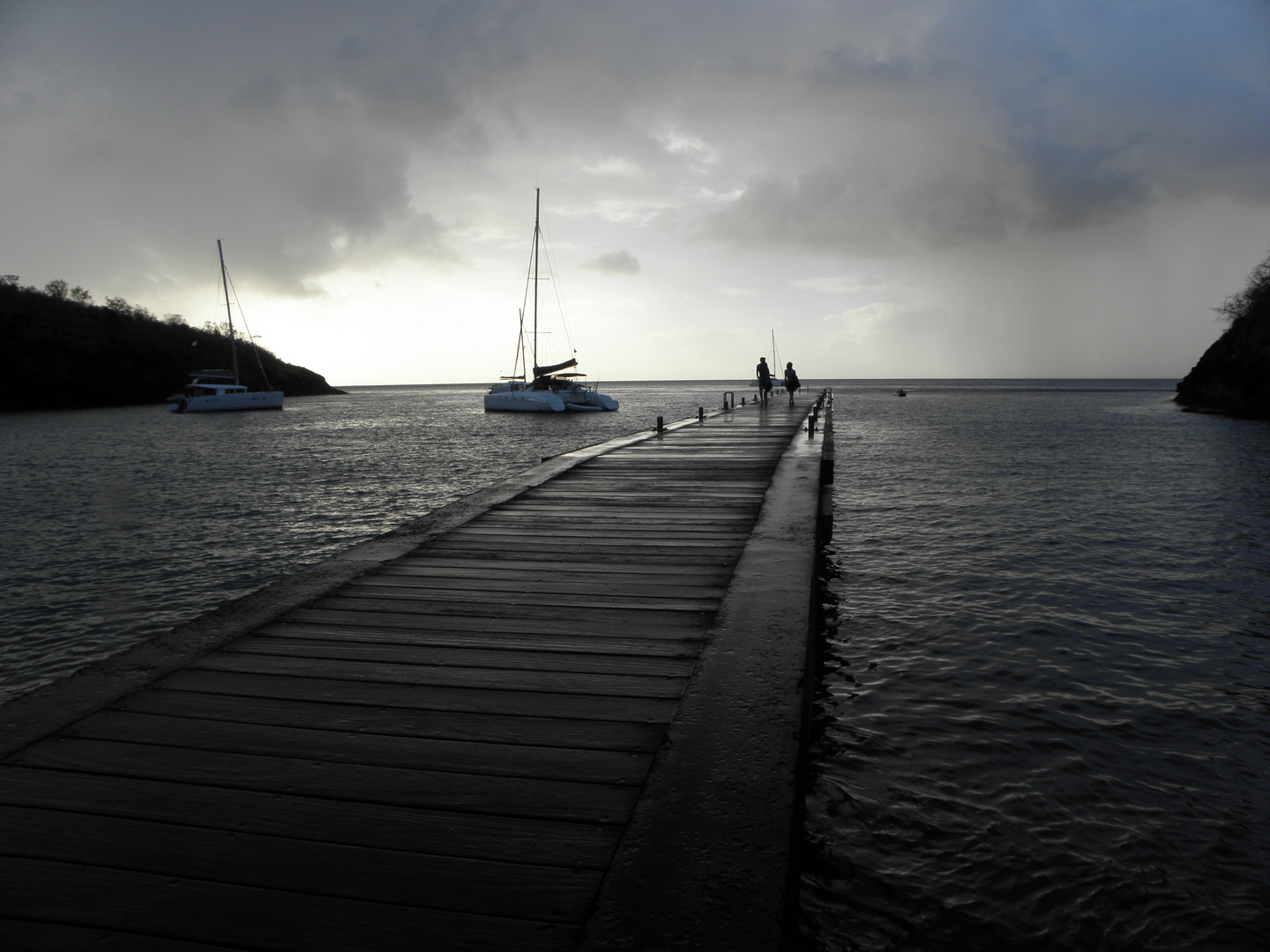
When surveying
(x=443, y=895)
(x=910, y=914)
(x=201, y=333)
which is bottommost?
(x=910, y=914)

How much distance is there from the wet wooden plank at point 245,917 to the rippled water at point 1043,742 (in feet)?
6.27

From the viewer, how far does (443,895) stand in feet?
6.97

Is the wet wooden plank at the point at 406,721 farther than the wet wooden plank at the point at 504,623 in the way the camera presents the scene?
No

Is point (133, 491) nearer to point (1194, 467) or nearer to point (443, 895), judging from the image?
point (443, 895)

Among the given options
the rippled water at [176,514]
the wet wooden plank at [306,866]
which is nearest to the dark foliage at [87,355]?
the rippled water at [176,514]

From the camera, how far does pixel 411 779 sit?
8.85ft

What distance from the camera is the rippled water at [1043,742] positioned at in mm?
3395

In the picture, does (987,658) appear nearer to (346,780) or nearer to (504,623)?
(504,623)

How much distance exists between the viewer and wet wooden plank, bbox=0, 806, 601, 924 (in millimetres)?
2109

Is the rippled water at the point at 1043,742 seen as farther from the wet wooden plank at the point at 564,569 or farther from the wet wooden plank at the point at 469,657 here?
the wet wooden plank at the point at 564,569

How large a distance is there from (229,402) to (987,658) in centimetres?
7384

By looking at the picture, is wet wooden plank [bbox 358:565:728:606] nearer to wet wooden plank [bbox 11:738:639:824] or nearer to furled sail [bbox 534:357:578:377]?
wet wooden plank [bbox 11:738:639:824]

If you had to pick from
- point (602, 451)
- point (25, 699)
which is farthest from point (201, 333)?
point (25, 699)

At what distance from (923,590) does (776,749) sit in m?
6.67
